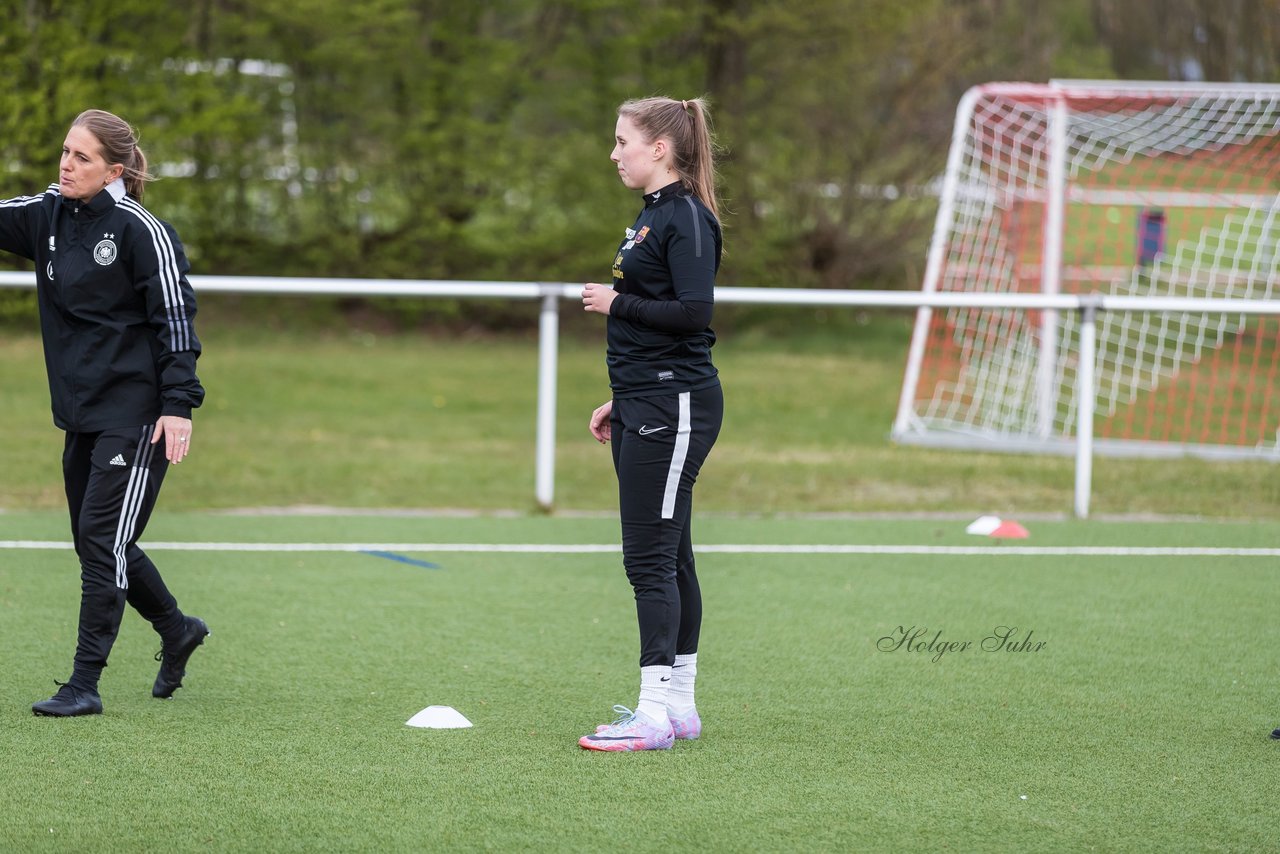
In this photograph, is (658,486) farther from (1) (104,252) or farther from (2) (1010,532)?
(2) (1010,532)

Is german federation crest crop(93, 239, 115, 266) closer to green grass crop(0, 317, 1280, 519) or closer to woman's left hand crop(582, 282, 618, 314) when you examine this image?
woman's left hand crop(582, 282, 618, 314)

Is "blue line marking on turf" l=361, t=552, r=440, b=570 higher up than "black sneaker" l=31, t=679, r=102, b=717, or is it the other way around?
"black sneaker" l=31, t=679, r=102, b=717

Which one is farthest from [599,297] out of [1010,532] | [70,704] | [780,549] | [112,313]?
[1010,532]

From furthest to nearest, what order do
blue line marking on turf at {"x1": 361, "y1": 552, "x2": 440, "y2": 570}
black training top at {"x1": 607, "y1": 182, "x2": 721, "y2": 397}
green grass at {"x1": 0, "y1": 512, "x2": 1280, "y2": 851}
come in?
1. blue line marking on turf at {"x1": 361, "y1": 552, "x2": 440, "y2": 570}
2. black training top at {"x1": 607, "y1": 182, "x2": 721, "y2": 397}
3. green grass at {"x1": 0, "y1": 512, "x2": 1280, "y2": 851}

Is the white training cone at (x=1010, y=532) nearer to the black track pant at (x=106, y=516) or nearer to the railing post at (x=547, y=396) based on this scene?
the railing post at (x=547, y=396)

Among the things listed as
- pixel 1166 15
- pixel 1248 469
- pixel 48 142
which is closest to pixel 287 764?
pixel 1248 469

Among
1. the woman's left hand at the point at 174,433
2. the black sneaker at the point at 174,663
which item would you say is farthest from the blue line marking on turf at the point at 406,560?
the woman's left hand at the point at 174,433

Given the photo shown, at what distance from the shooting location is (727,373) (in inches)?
639

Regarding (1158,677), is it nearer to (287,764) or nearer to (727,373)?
(287,764)

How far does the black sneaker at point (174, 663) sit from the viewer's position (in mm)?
4535

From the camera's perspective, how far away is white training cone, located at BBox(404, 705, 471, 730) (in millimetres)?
4273

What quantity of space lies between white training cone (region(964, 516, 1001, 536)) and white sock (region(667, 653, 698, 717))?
152 inches

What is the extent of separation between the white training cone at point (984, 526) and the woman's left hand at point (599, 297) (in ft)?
14.1

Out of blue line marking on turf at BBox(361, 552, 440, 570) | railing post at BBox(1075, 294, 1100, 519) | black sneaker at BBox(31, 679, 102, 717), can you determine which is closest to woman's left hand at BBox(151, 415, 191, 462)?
black sneaker at BBox(31, 679, 102, 717)
